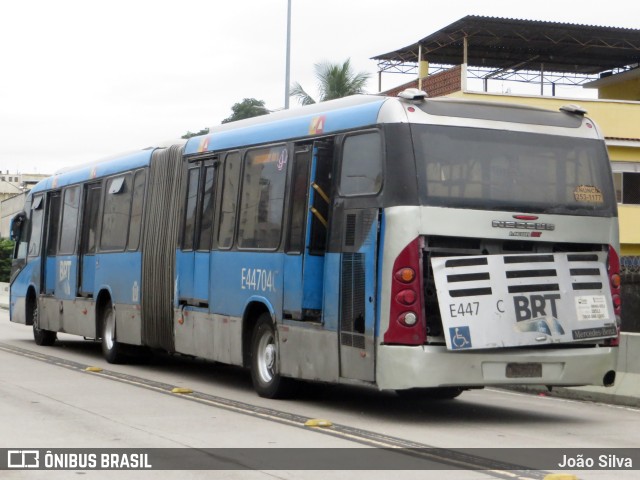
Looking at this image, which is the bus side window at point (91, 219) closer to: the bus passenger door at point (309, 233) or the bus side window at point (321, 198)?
the bus passenger door at point (309, 233)

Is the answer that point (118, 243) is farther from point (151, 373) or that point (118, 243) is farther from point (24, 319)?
point (24, 319)

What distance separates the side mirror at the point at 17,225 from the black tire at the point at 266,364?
11969 millimetres

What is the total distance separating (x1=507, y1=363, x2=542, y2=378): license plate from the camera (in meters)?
12.3

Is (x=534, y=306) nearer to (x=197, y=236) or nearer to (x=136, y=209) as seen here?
(x=197, y=236)

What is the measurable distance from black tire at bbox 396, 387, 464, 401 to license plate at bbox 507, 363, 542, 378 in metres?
2.59

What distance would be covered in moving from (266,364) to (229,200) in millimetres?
2360

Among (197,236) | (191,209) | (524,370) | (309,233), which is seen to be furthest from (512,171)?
(191,209)

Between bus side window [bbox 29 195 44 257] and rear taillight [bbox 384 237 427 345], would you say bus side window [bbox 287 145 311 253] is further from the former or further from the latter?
bus side window [bbox 29 195 44 257]

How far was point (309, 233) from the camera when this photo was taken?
13602 millimetres

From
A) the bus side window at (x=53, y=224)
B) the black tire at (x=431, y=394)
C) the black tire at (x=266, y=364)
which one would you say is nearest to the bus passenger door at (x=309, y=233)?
the black tire at (x=266, y=364)

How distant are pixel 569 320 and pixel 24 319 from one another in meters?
15.3

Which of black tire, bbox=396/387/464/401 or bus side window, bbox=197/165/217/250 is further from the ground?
bus side window, bbox=197/165/217/250

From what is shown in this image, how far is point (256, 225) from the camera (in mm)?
14992

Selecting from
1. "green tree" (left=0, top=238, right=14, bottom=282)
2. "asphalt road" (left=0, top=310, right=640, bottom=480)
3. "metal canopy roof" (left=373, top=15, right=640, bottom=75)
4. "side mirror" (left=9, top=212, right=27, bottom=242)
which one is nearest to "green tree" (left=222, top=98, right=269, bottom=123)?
"green tree" (left=0, top=238, right=14, bottom=282)
